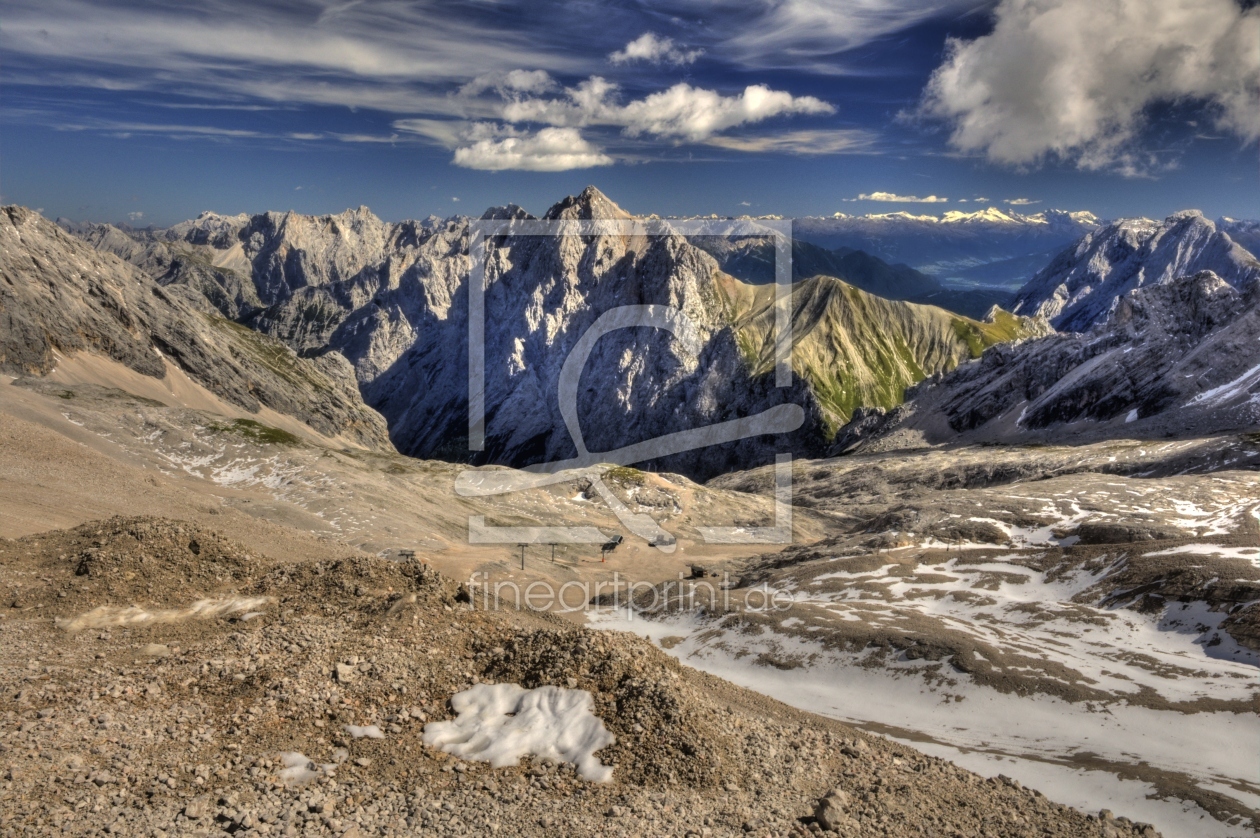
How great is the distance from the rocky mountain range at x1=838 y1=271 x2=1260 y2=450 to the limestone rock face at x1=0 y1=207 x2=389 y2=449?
515 ft

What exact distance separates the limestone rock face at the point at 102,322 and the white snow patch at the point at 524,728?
120730 millimetres

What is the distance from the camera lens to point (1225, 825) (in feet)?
73.0

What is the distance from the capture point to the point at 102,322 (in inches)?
5251

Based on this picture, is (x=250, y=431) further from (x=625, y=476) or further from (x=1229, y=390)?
(x=1229, y=390)

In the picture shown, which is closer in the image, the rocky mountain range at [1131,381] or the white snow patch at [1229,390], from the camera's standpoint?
the white snow patch at [1229,390]

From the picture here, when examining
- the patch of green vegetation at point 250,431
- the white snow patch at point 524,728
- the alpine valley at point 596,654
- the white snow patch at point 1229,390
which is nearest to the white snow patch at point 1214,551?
the alpine valley at point 596,654

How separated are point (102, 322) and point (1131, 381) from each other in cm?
21092

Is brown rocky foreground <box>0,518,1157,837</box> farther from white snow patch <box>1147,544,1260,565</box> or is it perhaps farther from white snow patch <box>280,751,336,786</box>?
white snow patch <box>1147,544,1260,565</box>

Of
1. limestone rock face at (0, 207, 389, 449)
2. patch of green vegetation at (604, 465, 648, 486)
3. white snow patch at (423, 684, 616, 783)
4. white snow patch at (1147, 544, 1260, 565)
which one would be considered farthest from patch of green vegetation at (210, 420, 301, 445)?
white snow patch at (1147, 544, 1260, 565)

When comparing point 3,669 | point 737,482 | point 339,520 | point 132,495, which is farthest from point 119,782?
point 737,482

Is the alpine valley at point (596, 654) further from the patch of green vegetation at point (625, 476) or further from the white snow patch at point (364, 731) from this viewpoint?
the patch of green vegetation at point (625, 476)

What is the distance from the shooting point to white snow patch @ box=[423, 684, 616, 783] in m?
18.7

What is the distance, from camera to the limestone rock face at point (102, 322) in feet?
373

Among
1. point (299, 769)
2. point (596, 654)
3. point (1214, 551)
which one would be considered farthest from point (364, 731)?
point (1214, 551)
